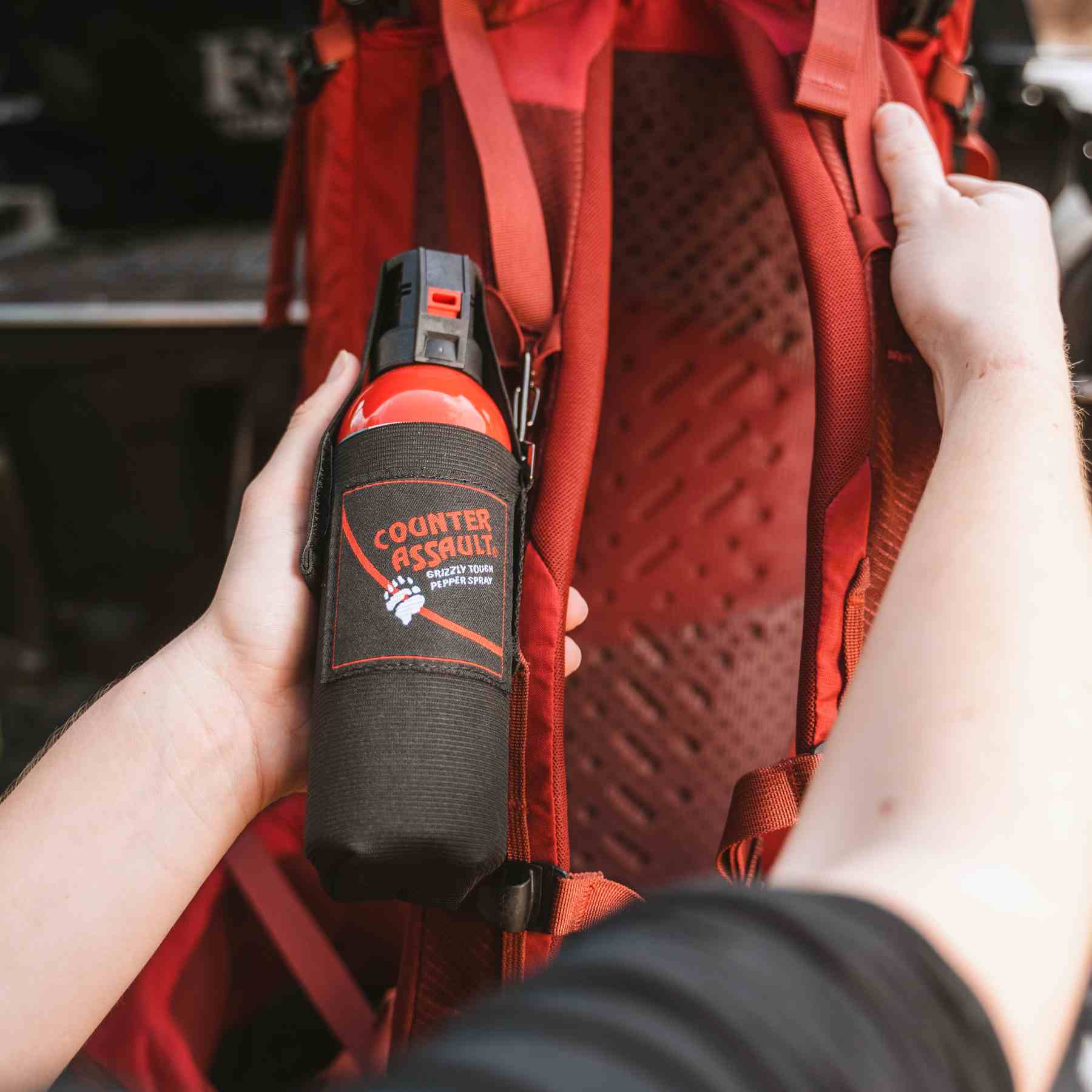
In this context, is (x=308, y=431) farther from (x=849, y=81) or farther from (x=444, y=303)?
(x=849, y=81)

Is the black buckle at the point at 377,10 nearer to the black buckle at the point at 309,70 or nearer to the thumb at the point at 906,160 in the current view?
the black buckle at the point at 309,70

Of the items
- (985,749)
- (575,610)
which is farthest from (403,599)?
(985,749)

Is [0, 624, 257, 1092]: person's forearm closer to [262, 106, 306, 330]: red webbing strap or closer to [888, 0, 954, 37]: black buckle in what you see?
[262, 106, 306, 330]: red webbing strap

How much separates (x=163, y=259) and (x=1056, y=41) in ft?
5.12

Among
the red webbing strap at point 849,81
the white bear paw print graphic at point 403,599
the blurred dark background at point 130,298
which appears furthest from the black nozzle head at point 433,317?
the blurred dark background at point 130,298

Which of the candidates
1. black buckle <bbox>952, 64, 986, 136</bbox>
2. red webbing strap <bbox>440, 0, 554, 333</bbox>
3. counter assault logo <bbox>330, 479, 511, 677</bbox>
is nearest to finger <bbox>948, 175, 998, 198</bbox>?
black buckle <bbox>952, 64, 986, 136</bbox>

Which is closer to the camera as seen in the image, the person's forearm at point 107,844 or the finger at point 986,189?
the person's forearm at point 107,844

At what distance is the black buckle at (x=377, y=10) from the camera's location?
59cm

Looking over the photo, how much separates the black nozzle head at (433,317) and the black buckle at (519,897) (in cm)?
28

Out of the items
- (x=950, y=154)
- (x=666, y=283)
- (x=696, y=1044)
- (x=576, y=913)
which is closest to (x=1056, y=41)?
(x=950, y=154)

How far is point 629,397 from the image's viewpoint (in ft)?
2.33

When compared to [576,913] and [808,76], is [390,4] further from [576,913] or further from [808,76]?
[576,913]

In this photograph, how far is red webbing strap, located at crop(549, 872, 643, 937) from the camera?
0.46 metres

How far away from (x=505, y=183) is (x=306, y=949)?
1.68 ft
